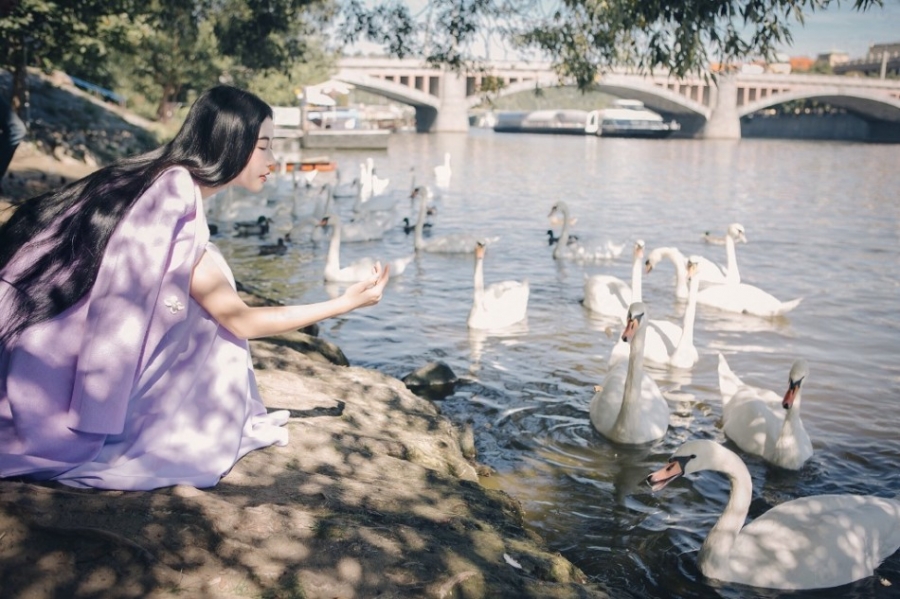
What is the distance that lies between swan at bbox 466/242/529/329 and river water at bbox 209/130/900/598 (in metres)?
0.24

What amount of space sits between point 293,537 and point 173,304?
99 cm

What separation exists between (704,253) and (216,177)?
15.3 metres

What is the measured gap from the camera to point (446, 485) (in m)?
4.52

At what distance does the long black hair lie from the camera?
3.27m

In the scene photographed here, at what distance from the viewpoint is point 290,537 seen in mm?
3309

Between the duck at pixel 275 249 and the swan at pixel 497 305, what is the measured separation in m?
5.77

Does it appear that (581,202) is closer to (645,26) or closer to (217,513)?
(645,26)

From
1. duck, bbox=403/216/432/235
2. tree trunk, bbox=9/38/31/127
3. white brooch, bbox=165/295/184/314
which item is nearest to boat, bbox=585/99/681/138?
duck, bbox=403/216/432/235

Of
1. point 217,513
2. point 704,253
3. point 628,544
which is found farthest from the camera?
point 704,253

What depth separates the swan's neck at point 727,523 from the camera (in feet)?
16.6

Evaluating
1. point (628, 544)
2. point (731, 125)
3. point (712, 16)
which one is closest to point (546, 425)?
point (628, 544)

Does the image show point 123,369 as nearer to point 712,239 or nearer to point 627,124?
point 712,239

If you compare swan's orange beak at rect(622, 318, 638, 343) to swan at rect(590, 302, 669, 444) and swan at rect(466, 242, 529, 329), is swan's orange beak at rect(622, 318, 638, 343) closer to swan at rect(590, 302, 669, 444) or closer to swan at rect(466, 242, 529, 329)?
swan at rect(590, 302, 669, 444)

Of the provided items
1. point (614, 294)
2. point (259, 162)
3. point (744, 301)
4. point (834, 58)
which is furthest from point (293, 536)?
point (834, 58)
